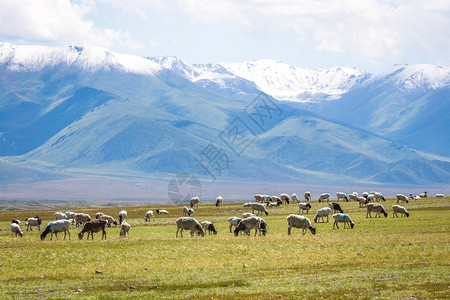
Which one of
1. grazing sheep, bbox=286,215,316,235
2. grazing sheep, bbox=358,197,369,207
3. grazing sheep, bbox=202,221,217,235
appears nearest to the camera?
grazing sheep, bbox=286,215,316,235

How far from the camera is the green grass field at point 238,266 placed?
24859mm

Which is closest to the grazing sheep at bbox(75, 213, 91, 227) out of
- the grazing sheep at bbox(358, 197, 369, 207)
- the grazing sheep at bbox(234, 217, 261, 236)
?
the grazing sheep at bbox(234, 217, 261, 236)

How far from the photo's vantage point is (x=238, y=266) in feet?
107

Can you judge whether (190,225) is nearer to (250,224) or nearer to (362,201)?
(250,224)

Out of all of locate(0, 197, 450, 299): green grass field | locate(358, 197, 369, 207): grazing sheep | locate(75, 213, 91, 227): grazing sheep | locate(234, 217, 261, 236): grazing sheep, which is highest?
locate(358, 197, 369, 207): grazing sheep

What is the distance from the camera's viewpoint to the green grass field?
2486 centimetres

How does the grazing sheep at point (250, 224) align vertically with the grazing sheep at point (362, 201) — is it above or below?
below

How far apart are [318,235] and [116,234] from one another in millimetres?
19115

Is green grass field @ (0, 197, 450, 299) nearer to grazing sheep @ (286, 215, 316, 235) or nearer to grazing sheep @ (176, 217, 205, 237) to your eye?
grazing sheep @ (286, 215, 316, 235)

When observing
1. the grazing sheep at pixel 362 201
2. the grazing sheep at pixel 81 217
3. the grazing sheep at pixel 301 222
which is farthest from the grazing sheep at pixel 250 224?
the grazing sheep at pixel 362 201

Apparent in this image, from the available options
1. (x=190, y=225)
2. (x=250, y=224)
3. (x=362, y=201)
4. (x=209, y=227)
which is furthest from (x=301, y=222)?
(x=362, y=201)

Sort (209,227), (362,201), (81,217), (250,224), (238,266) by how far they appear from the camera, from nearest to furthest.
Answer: (238,266), (250,224), (209,227), (81,217), (362,201)

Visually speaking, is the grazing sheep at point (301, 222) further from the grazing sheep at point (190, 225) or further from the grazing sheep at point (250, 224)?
the grazing sheep at point (190, 225)

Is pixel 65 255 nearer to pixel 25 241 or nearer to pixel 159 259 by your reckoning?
pixel 159 259
